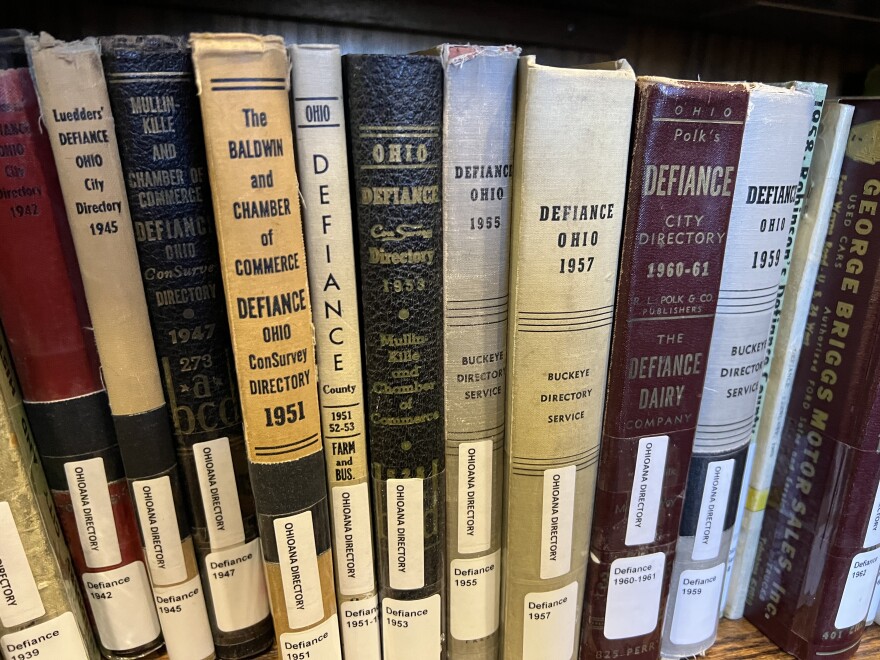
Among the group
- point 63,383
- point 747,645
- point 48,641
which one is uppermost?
point 63,383

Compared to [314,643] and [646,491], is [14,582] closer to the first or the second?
[314,643]

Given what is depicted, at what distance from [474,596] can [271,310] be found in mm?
277

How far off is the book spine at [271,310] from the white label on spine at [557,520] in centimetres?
15

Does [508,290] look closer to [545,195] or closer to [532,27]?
[545,195]

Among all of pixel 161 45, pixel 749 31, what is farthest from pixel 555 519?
pixel 749 31

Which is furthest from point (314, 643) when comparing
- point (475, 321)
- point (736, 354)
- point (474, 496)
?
point (736, 354)

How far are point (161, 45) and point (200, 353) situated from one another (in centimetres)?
18

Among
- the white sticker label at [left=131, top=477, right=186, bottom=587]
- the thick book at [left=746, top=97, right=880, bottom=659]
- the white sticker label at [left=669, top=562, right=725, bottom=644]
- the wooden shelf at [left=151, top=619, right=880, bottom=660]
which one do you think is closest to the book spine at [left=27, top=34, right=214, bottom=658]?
the white sticker label at [left=131, top=477, right=186, bottom=587]

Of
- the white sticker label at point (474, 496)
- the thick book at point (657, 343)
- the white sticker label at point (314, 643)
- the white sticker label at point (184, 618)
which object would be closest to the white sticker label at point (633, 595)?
the thick book at point (657, 343)

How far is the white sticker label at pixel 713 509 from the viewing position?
1.51 ft

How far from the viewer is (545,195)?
354mm

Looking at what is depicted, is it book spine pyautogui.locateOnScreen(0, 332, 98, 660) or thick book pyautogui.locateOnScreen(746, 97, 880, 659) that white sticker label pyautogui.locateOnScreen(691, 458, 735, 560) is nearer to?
thick book pyautogui.locateOnScreen(746, 97, 880, 659)

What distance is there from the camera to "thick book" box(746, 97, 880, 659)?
16.7 inches

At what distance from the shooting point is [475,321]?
1.28ft
